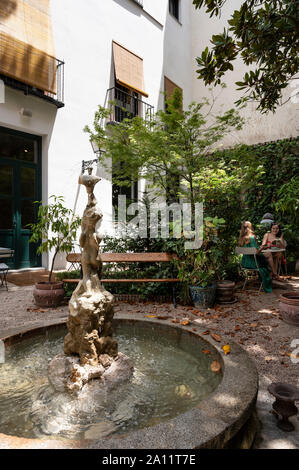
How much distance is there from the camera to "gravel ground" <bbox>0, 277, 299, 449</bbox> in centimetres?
202

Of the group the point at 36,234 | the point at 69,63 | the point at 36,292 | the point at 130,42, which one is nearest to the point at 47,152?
the point at 69,63

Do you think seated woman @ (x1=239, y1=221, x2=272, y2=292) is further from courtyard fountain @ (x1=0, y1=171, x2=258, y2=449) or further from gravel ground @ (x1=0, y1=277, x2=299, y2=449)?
courtyard fountain @ (x1=0, y1=171, x2=258, y2=449)

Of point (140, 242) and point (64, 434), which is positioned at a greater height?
point (140, 242)

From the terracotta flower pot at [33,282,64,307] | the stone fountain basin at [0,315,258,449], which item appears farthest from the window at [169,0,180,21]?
the stone fountain basin at [0,315,258,449]

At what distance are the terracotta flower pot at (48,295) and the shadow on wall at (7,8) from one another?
716cm

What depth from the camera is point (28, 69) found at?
25.3 feet

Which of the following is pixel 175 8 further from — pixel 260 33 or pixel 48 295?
pixel 48 295

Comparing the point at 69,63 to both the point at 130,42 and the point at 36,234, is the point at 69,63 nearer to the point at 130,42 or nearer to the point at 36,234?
the point at 130,42

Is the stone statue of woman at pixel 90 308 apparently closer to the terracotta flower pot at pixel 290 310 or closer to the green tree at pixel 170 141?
the terracotta flower pot at pixel 290 310

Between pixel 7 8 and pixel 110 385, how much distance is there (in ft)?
31.2

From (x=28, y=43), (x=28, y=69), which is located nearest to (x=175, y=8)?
(x=28, y=43)
